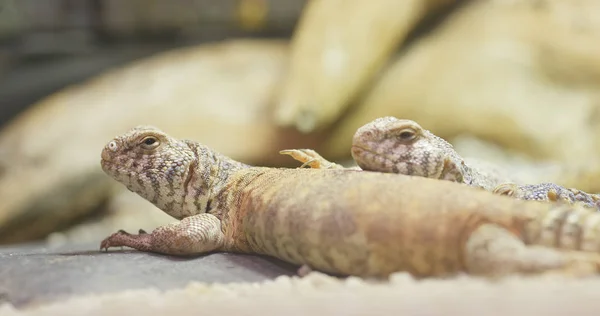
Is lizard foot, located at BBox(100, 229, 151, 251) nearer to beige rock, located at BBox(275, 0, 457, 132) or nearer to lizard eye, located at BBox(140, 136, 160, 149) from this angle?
lizard eye, located at BBox(140, 136, 160, 149)

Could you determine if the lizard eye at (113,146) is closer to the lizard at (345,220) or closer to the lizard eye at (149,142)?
the lizard at (345,220)

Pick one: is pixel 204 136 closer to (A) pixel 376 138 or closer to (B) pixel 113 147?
(B) pixel 113 147

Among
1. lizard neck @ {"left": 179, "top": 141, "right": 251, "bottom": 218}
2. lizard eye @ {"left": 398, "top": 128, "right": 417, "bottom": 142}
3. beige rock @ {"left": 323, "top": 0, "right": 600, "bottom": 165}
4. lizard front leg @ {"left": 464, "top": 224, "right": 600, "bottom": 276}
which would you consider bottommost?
lizard front leg @ {"left": 464, "top": 224, "right": 600, "bottom": 276}

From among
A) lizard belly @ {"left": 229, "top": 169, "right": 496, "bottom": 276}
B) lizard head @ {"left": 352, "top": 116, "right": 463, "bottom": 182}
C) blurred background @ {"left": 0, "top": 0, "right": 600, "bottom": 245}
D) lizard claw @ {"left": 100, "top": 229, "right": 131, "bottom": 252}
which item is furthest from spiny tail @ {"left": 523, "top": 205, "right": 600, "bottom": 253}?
blurred background @ {"left": 0, "top": 0, "right": 600, "bottom": 245}

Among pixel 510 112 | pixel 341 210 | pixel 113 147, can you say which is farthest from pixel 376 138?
pixel 510 112

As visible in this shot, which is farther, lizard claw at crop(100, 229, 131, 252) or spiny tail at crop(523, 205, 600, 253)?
lizard claw at crop(100, 229, 131, 252)

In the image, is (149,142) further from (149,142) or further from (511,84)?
(511,84)

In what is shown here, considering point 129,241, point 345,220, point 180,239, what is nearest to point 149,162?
point 129,241
